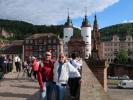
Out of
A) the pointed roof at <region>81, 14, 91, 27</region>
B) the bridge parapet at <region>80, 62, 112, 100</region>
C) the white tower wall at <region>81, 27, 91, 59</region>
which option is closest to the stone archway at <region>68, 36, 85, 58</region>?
the white tower wall at <region>81, 27, 91, 59</region>

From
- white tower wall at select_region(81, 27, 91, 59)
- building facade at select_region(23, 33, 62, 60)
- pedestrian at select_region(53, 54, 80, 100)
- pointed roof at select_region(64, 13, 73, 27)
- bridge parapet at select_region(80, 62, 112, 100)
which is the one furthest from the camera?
pointed roof at select_region(64, 13, 73, 27)

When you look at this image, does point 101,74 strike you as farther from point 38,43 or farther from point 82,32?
point 38,43

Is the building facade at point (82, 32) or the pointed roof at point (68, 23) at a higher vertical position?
the pointed roof at point (68, 23)

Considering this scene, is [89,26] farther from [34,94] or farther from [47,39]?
[34,94]

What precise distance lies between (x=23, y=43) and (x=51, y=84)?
124m

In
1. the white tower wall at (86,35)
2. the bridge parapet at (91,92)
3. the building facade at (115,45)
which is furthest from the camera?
the building facade at (115,45)

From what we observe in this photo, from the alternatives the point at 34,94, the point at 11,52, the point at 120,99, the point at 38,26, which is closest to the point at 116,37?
the point at 38,26

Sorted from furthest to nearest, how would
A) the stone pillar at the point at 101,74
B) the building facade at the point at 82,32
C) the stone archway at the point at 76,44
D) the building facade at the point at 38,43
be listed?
the building facade at the point at 38,43 < the building facade at the point at 82,32 < the stone archway at the point at 76,44 < the stone pillar at the point at 101,74

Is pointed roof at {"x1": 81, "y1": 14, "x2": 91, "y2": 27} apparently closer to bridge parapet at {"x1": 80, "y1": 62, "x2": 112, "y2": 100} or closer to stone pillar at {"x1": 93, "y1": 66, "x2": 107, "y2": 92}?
stone pillar at {"x1": 93, "y1": 66, "x2": 107, "y2": 92}

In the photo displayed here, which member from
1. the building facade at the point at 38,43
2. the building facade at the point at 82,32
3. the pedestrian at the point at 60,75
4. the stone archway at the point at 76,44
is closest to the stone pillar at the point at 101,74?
the pedestrian at the point at 60,75

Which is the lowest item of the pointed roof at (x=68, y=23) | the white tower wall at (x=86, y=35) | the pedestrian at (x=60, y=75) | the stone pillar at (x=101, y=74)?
the stone pillar at (x=101, y=74)

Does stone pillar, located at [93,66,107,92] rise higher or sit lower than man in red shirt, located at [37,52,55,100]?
lower

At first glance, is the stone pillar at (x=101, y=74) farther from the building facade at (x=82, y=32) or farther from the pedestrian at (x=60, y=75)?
the building facade at (x=82, y=32)

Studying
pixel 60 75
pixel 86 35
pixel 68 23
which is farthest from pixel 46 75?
pixel 68 23
